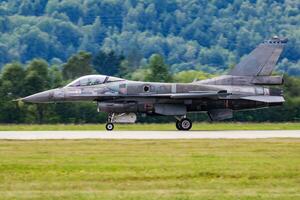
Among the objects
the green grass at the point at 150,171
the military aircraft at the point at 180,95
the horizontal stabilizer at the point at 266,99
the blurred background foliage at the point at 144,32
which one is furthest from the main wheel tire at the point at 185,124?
the blurred background foliage at the point at 144,32

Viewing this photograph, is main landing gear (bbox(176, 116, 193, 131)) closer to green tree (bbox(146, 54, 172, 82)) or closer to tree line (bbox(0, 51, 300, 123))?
tree line (bbox(0, 51, 300, 123))

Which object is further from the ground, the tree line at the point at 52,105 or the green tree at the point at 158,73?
the green tree at the point at 158,73

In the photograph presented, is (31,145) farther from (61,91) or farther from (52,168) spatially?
(61,91)

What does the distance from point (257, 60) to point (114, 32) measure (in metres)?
151

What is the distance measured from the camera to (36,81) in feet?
174

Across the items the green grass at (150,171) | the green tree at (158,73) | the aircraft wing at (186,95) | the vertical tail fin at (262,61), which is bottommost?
the green grass at (150,171)

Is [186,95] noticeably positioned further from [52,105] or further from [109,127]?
[52,105]

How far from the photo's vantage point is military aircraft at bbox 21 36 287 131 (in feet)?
123

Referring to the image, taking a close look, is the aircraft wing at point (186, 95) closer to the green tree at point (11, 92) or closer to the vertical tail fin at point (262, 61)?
the vertical tail fin at point (262, 61)

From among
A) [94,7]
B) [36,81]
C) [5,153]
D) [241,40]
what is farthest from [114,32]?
[5,153]

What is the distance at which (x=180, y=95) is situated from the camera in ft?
122

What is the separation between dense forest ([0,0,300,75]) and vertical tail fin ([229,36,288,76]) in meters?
115

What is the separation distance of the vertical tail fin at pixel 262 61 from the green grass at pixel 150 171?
10527 millimetres

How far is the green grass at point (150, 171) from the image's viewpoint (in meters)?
18.3
